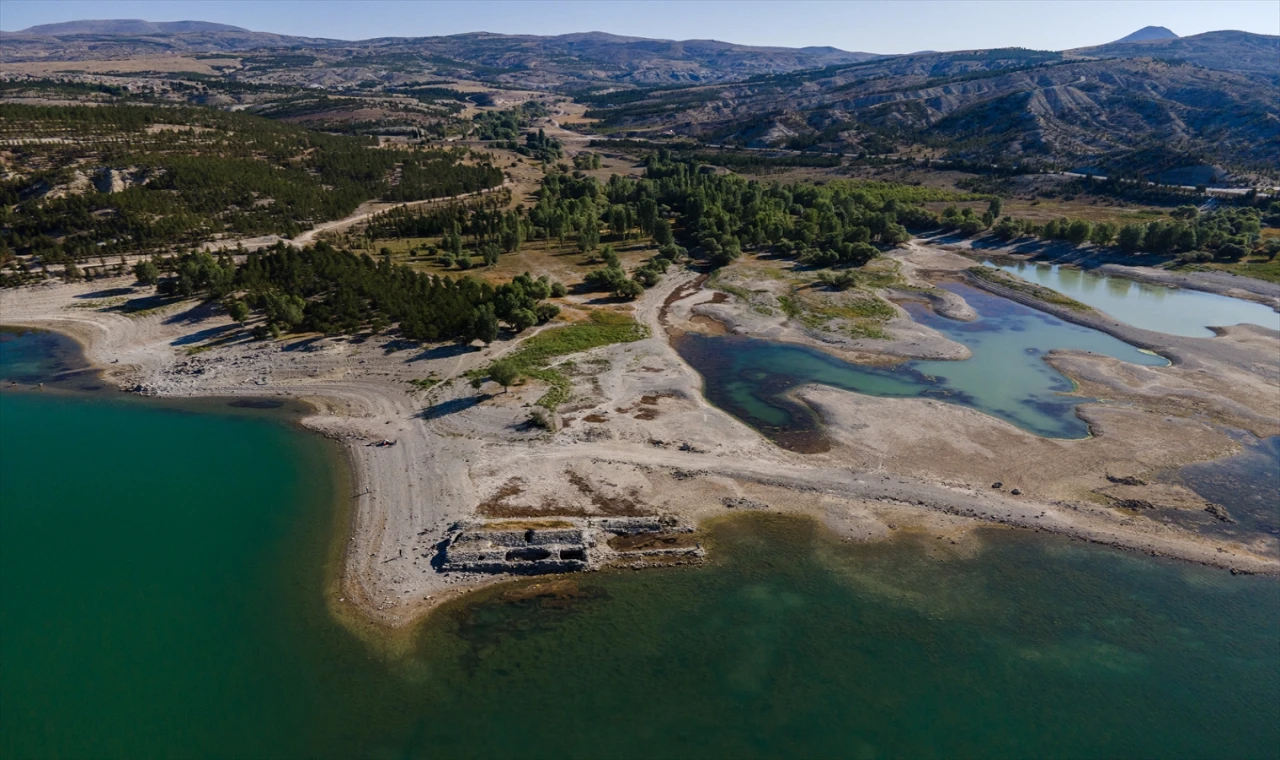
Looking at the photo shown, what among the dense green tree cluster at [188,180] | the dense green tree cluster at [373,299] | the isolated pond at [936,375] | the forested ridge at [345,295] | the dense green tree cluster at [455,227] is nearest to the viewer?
the isolated pond at [936,375]

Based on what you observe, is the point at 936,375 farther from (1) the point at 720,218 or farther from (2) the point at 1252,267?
(2) the point at 1252,267

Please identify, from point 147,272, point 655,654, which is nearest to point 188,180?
point 147,272

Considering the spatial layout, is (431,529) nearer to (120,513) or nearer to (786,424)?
(120,513)

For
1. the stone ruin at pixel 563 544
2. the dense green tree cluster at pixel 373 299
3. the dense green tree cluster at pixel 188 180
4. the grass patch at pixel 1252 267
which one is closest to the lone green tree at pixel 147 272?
the dense green tree cluster at pixel 373 299

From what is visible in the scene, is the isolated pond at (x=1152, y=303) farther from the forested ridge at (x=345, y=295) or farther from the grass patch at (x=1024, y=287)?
the forested ridge at (x=345, y=295)

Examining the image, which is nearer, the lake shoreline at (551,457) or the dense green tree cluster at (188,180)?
the lake shoreline at (551,457)

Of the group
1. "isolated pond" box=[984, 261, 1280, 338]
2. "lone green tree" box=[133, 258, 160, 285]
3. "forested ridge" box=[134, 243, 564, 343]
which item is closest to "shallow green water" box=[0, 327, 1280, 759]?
"forested ridge" box=[134, 243, 564, 343]

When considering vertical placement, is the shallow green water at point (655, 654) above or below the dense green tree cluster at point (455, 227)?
below
